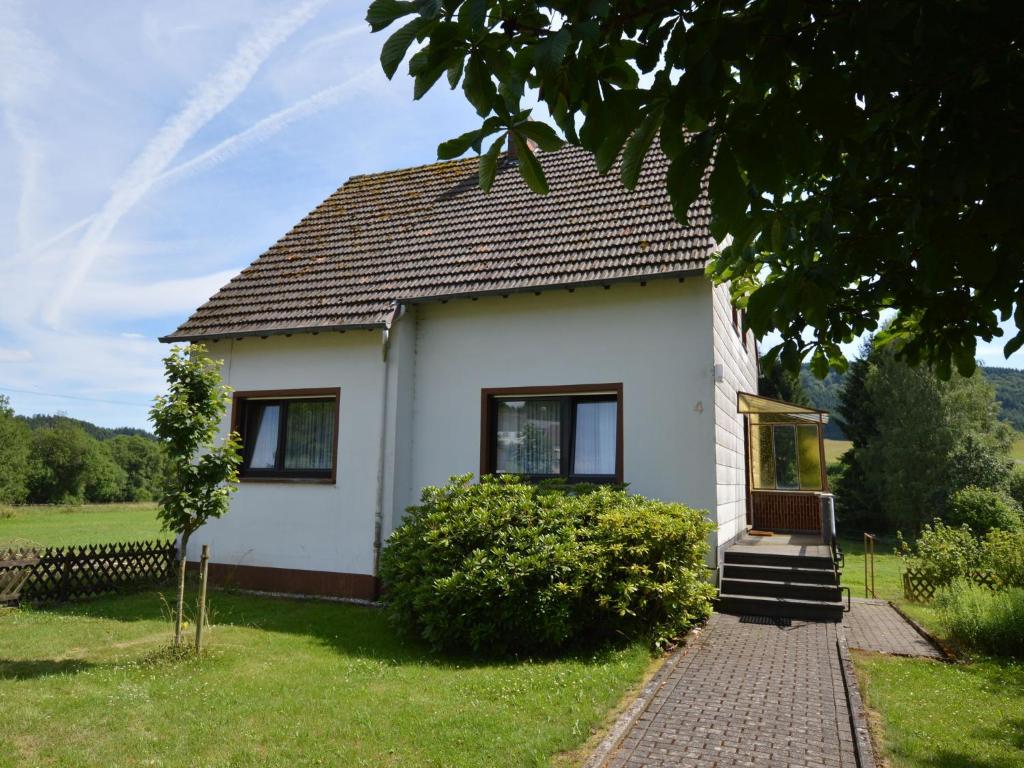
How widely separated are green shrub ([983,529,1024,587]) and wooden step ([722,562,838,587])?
337 centimetres

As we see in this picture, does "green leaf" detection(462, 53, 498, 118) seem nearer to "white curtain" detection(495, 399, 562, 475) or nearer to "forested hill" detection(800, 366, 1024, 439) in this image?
"white curtain" detection(495, 399, 562, 475)

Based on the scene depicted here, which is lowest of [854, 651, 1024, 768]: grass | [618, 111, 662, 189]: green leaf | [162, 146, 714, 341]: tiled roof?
[854, 651, 1024, 768]: grass

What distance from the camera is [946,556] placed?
1273 centimetres

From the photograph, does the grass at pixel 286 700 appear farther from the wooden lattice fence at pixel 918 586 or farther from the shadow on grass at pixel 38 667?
the wooden lattice fence at pixel 918 586

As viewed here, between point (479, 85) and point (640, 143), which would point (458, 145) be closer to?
point (479, 85)

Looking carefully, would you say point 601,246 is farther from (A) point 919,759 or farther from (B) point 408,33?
(B) point 408,33

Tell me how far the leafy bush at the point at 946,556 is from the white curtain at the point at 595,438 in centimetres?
636

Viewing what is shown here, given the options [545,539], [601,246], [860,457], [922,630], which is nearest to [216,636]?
[545,539]

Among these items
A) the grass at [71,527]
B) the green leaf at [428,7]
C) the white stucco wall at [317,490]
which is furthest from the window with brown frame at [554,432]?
the grass at [71,527]

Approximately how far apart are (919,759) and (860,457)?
37543 mm

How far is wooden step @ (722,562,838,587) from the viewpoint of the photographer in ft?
32.1

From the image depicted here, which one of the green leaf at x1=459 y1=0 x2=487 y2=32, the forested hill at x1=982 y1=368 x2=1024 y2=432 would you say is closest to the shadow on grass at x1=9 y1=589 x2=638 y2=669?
the green leaf at x1=459 y1=0 x2=487 y2=32

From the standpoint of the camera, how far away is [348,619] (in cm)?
922

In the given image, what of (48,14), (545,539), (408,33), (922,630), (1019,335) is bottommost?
(922,630)
